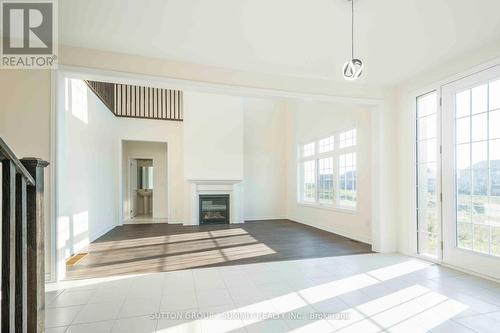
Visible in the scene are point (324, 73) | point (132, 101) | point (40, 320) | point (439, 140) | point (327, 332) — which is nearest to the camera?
point (40, 320)

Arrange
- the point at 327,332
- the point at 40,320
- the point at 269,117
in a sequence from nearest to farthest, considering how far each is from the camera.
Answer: the point at 40,320
the point at 327,332
the point at 269,117

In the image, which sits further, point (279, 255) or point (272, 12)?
point (279, 255)

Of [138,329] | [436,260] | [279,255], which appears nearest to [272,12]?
[138,329]

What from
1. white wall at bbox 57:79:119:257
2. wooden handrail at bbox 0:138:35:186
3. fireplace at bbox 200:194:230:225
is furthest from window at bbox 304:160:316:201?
wooden handrail at bbox 0:138:35:186

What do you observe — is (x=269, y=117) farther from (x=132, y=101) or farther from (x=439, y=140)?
(x=439, y=140)

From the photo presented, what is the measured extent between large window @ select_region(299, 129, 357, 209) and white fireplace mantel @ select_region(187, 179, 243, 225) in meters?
1.78

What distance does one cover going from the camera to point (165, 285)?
3.07 meters

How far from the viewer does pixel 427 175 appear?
13.3 feet

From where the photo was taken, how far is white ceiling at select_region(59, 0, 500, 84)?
2539mm

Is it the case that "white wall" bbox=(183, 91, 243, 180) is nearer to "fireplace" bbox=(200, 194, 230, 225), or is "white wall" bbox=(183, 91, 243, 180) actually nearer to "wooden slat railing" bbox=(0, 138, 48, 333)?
"fireplace" bbox=(200, 194, 230, 225)

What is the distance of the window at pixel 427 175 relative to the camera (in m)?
3.94

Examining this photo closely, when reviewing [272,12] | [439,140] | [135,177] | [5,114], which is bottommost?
[135,177]

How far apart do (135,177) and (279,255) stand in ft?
22.4

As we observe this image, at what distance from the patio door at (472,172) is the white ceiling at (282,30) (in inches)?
22.5
